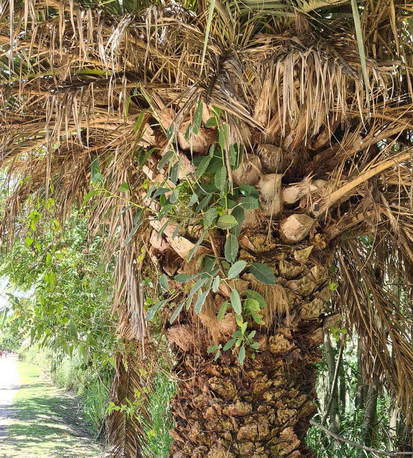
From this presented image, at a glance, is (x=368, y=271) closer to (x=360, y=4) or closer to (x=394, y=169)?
(x=394, y=169)

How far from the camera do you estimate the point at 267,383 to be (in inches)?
72.2

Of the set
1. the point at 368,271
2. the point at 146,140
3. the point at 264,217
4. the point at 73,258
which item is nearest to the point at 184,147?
the point at 146,140

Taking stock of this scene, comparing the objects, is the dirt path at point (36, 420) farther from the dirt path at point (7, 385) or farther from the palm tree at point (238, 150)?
the palm tree at point (238, 150)

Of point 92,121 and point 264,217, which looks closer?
point 264,217

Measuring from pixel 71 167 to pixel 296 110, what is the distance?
120cm

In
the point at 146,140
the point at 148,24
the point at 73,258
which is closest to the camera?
the point at 148,24

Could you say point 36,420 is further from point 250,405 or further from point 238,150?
point 238,150

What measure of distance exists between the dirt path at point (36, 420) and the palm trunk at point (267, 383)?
3.42 m

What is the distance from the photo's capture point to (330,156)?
1.90 meters

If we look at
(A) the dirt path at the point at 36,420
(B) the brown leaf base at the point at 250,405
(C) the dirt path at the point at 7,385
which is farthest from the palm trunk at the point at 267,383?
(C) the dirt path at the point at 7,385

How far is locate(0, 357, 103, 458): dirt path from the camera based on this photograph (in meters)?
5.04

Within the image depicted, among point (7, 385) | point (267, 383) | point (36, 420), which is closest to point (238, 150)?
point (267, 383)

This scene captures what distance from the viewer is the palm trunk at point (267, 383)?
5.93 ft

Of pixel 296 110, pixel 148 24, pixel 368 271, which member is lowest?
pixel 368 271
